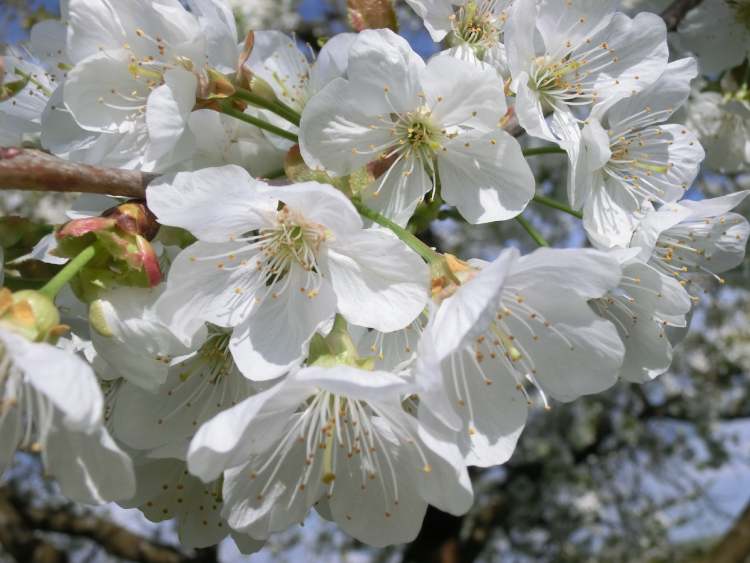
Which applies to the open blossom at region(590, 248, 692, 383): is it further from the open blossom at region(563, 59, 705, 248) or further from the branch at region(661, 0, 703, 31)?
the branch at region(661, 0, 703, 31)

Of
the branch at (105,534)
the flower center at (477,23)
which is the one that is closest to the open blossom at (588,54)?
the flower center at (477,23)

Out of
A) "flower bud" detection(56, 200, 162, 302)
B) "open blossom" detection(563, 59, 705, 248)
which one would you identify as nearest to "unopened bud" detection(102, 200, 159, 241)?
"flower bud" detection(56, 200, 162, 302)

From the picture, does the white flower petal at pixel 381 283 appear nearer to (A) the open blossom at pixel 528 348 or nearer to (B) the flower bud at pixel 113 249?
(A) the open blossom at pixel 528 348

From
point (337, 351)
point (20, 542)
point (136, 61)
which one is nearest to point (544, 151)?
point (337, 351)

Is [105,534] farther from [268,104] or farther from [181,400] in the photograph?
[268,104]

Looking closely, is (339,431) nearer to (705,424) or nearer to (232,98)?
(232,98)
